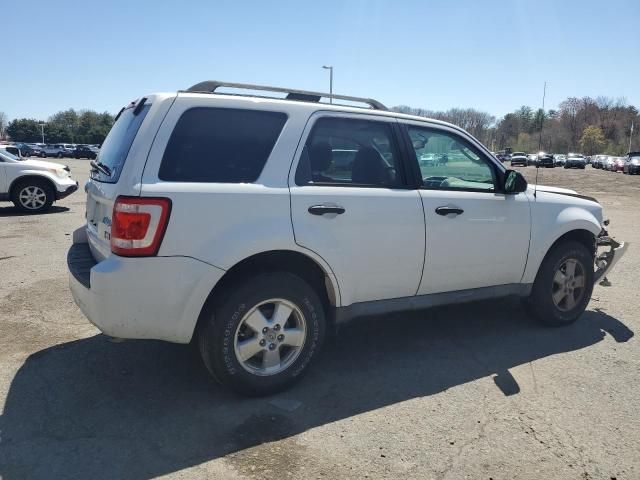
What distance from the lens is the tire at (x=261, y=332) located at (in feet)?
10.7

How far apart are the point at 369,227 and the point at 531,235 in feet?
5.80

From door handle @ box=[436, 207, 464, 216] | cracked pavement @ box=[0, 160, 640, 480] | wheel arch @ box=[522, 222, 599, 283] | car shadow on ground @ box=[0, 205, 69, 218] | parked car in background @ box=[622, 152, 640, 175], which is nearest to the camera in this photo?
cracked pavement @ box=[0, 160, 640, 480]

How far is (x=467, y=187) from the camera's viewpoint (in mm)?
4305

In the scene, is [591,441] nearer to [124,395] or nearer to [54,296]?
[124,395]

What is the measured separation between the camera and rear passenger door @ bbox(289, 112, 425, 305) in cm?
347

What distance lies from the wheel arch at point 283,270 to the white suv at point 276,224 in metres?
0.01

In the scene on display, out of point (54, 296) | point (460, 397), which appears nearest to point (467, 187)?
point (460, 397)

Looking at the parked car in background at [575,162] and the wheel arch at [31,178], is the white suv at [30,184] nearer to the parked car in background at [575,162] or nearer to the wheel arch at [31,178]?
the wheel arch at [31,178]

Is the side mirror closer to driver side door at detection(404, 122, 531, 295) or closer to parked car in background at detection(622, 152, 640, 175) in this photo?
driver side door at detection(404, 122, 531, 295)

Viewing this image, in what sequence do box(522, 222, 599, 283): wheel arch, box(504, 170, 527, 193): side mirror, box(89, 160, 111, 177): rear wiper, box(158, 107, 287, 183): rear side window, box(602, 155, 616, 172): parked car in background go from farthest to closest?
box(602, 155, 616, 172): parked car in background, box(522, 222, 599, 283): wheel arch, box(504, 170, 527, 193): side mirror, box(89, 160, 111, 177): rear wiper, box(158, 107, 287, 183): rear side window

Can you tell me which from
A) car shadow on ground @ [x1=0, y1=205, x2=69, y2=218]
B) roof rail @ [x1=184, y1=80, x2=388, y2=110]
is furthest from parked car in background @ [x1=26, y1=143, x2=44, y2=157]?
roof rail @ [x1=184, y1=80, x2=388, y2=110]

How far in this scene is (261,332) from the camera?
3.41 metres

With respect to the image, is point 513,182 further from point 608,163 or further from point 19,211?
point 608,163

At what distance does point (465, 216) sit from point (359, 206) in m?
1.03
